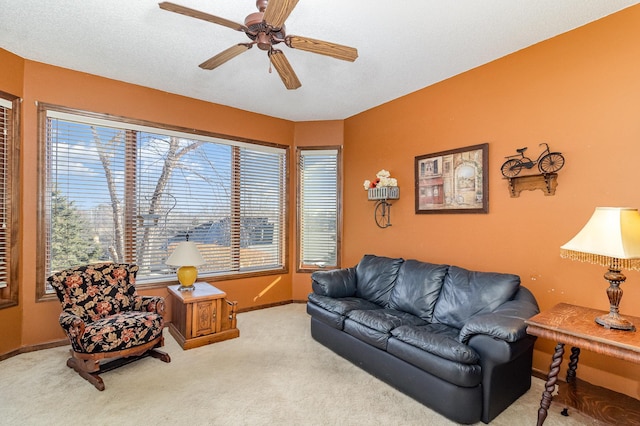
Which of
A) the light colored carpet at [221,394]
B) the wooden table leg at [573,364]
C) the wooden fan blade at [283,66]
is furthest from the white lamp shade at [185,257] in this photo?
the wooden table leg at [573,364]

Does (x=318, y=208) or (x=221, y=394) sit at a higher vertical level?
(x=318, y=208)

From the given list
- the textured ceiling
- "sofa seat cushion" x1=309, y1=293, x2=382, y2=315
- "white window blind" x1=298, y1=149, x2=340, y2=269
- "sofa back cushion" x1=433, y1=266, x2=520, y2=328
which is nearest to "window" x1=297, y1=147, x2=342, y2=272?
"white window blind" x1=298, y1=149, x2=340, y2=269

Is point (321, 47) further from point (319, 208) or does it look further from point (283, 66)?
point (319, 208)

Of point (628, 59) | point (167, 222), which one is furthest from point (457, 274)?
point (167, 222)

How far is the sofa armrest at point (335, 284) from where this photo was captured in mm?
3521

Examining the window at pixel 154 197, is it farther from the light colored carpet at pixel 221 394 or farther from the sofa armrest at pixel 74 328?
the light colored carpet at pixel 221 394

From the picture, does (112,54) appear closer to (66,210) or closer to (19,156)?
(19,156)

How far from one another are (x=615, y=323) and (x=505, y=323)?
0.58 metres

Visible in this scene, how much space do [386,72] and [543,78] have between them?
4.67 feet

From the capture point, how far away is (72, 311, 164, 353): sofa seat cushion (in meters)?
2.53

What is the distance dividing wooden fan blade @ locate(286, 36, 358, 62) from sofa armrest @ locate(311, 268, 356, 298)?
2.32 meters

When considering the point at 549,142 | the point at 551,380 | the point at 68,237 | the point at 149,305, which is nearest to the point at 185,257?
the point at 149,305

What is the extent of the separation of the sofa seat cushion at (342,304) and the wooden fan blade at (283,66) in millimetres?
2120

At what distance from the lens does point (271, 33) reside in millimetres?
2039
